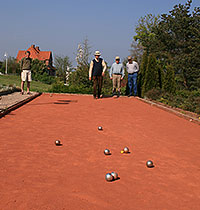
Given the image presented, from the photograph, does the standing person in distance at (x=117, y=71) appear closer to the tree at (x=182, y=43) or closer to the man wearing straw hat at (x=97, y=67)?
the man wearing straw hat at (x=97, y=67)

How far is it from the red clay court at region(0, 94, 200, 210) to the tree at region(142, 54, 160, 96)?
31.2 ft

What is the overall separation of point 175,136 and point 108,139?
147 centimetres

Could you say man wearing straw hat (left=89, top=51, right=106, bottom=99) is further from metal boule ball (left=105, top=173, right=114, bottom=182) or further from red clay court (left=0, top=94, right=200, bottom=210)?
metal boule ball (left=105, top=173, right=114, bottom=182)

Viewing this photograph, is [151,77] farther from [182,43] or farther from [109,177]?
[182,43]

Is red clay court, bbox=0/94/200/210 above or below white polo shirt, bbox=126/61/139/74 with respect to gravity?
below

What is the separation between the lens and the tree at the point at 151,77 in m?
15.9

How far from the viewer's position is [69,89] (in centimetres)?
1752

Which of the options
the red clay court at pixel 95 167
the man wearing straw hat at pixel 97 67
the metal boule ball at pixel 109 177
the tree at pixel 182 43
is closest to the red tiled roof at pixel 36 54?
the tree at pixel 182 43

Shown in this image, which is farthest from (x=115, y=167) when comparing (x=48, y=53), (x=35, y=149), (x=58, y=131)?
(x=48, y=53)

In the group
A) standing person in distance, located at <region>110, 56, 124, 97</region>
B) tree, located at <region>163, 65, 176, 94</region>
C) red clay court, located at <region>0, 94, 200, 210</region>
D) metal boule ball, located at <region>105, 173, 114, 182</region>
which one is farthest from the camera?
tree, located at <region>163, 65, 176, 94</region>

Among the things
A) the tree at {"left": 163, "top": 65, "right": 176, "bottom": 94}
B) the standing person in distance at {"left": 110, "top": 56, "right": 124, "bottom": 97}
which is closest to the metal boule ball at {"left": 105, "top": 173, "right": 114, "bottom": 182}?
the standing person in distance at {"left": 110, "top": 56, "right": 124, "bottom": 97}

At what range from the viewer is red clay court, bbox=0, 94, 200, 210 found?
2609mm

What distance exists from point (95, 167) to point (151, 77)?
511 inches

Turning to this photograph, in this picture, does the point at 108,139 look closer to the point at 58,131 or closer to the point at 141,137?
the point at 141,137
